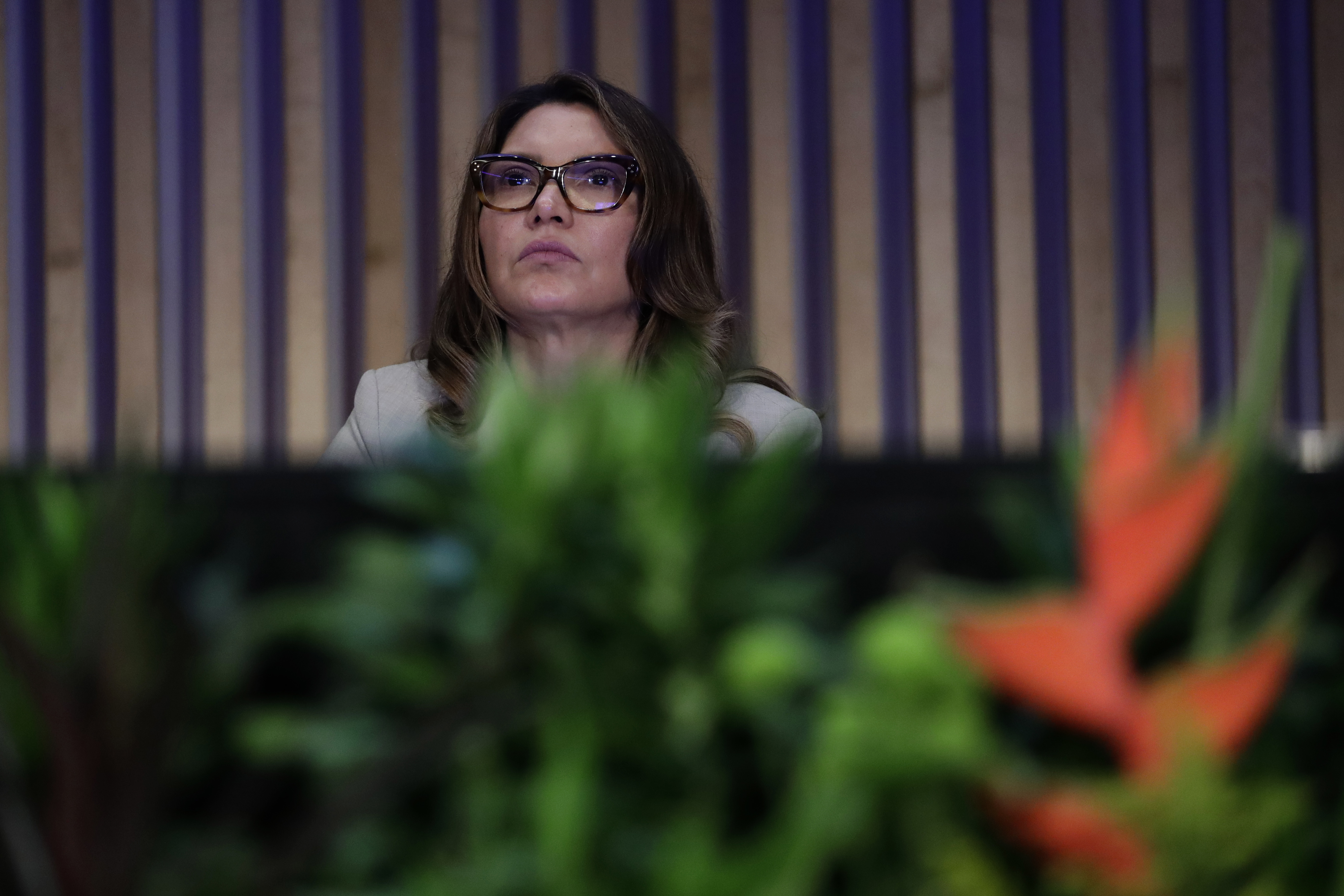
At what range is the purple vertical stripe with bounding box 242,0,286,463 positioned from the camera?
254 centimetres

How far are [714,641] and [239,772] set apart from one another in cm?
13

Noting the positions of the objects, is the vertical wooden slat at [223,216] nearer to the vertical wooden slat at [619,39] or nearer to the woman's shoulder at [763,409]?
the vertical wooden slat at [619,39]

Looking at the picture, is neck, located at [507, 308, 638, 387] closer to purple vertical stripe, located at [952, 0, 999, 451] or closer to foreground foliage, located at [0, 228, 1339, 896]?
purple vertical stripe, located at [952, 0, 999, 451]

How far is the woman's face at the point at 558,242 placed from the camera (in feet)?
5.67

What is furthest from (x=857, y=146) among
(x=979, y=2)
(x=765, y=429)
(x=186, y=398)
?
(x=186, y=398)

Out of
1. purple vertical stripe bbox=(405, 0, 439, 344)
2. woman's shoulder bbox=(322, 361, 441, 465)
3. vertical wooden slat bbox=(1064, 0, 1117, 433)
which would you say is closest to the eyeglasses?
woman's shoulder bbox=(322, 361, 441, 465)

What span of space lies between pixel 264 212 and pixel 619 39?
0.86m

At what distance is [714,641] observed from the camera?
27 centimetres

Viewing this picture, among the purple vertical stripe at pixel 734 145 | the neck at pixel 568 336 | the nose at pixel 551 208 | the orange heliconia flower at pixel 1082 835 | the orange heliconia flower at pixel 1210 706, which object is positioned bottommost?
the orange heliconia flower at pixel 1082 835

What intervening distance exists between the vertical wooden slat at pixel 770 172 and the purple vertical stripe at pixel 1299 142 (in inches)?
43.2

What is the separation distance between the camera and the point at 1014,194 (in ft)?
8.54

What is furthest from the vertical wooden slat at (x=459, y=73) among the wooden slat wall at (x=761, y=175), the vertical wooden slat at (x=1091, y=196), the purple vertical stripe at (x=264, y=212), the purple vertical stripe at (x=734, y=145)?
the vertical wooden slat at (x=1091, y=196)

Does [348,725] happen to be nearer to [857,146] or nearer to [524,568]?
[524,568]

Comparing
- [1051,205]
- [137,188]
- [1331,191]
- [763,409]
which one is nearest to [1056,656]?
[763,409]
